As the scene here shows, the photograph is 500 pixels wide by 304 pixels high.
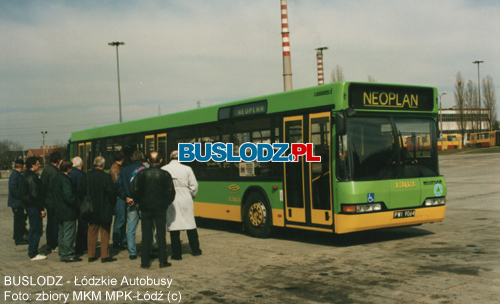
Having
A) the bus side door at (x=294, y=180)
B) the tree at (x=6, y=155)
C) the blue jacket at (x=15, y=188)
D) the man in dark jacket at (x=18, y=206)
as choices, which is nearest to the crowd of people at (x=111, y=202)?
the blue jacket at (x=15, y=188)

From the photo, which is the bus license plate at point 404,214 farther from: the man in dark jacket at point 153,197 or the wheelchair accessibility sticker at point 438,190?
the man in dark jacket at point 153,197

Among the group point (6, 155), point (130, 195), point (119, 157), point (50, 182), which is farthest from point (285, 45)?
point (6, 155)

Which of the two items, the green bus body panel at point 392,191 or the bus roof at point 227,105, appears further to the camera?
the bus roof at point 227,105

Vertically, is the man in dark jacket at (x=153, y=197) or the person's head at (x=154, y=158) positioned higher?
the person's head at (x=154, y=158)

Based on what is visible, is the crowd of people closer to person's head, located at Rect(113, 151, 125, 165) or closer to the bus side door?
person's head, located at Rect(113, 151, 125, 165)

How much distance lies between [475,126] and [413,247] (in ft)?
250

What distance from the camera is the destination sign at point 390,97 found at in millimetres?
9438

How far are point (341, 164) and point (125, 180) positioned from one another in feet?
12.4

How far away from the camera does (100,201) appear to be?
28.9ft

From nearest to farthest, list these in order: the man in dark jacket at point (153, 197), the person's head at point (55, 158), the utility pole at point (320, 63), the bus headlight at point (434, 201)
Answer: the man in dark jacket at point (153, 197), the bus headlight at point (434, 201), the person's head at point (55, 158), the utility pole at point (320, 63)

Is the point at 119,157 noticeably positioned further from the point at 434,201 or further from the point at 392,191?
the point at 434,201

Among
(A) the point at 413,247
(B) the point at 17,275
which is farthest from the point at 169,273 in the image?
(A) the point at 413,247

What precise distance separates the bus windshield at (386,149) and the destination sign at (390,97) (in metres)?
0.24

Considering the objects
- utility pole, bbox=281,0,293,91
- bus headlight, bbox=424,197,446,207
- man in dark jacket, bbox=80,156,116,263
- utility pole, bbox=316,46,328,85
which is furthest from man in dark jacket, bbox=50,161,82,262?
utility pole, bbox=316,46,328,85
